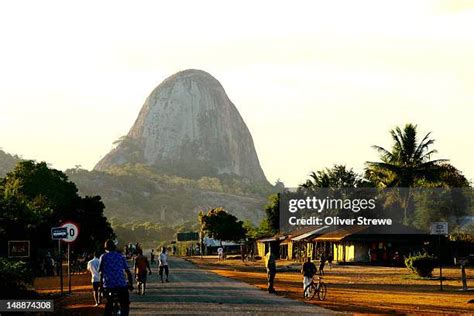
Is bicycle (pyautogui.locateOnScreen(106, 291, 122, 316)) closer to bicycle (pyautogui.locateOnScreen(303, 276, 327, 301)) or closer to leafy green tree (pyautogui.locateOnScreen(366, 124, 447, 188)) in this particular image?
bicycle (pyautogui.locateOnScreen(303, 276, 327, 301))

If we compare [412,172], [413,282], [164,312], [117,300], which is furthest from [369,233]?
[117,300]

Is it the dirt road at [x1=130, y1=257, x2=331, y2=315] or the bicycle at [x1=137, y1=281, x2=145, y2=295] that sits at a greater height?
the bicycle at [x1=137, y1=281, x2=145, y2=295]

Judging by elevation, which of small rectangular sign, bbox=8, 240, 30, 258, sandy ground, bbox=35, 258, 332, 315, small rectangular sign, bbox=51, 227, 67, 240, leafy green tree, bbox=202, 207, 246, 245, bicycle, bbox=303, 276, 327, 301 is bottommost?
sandy ground, bbox=35, 258, 332, 315

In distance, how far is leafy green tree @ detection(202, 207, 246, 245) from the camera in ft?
525

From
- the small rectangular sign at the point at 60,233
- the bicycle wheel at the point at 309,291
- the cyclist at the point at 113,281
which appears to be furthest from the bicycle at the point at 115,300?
the bicycle wheel at the point at 309,291

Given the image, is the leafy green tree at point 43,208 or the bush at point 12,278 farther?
the leafy green tree at point 43,208

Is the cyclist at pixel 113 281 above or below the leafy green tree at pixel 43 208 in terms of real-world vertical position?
below

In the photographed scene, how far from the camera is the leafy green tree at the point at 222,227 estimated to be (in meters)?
160

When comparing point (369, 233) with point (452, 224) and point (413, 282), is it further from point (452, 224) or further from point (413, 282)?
point (413, 282)

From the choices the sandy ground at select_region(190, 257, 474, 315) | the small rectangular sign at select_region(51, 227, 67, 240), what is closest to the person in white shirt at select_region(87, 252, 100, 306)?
the small rectangular sign at select_region(51, 227, 67, 240)

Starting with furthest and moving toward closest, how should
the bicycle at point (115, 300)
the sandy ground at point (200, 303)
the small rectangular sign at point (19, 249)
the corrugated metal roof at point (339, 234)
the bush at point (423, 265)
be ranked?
the corrugated metal roof at point (339, 234) < the bush at point (423, 265) < the small rectangular sign at point (19, 249) < the sandy ground at point (200, 303) < the bicycle at point (115, 300)

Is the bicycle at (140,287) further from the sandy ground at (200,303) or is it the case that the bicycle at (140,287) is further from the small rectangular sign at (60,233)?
the small rectangular sign at (60,233)

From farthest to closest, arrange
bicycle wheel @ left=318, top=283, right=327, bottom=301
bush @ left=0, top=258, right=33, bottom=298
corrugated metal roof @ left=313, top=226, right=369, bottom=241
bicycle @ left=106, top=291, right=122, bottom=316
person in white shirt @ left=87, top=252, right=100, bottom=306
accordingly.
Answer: corrugated metal roof @ left=313, top=226, right=369, bottom=241, bicycle wheel @ left=318, top=283, right=327, bottom=301, bush @ left=0, top=258, right=33, bottom=298, person in white shirt @ left=87, top=252, right=100, bottom=306, bicycle @ left=106, top=291, right=122, bottom=316

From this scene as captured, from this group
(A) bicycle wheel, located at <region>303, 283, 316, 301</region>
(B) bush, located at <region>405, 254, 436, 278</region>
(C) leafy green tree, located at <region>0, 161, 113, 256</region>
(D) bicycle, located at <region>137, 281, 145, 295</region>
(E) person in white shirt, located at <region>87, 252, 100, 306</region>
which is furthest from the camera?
(B) bush, located at <region>405, 254, 436, 278</region>
